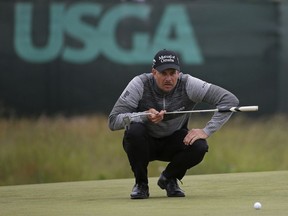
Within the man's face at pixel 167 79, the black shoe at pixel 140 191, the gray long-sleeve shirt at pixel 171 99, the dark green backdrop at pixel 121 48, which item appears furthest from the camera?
the dark green backdrop at pixel 121 48

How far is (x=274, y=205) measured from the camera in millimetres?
8234

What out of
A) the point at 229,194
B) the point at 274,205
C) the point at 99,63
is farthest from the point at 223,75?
the point at 274,205

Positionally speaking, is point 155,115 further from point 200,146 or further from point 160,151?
point 160,151

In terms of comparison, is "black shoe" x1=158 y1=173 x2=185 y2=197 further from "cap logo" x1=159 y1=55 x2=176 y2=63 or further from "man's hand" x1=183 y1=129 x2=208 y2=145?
"cap logo" x1=159 y1=55 x2=176 y2=63

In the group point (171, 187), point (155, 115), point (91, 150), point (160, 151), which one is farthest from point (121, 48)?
point (155, 115)

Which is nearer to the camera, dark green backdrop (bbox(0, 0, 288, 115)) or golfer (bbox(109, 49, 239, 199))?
golfer (bbox(109, 49, 239, 199))

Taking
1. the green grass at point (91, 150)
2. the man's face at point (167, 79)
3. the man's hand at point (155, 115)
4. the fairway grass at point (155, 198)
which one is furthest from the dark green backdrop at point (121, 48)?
the man's hand at point (155, 115)

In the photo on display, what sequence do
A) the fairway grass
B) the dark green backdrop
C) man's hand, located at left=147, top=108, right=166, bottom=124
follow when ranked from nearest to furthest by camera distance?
the fairway grass < man's hand, located at left=147, top=108, right=166, bottom=124 < the dark green backdrop

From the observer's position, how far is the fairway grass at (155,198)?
26.1 ft

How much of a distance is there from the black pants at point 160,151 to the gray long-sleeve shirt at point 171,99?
119 mm

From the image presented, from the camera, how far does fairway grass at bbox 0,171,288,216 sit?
A: 26.1 ft

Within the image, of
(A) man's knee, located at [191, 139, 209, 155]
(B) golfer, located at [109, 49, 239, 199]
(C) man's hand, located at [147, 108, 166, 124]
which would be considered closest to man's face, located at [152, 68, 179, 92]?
(B) golfer, located at [109, 49, 239, 199]

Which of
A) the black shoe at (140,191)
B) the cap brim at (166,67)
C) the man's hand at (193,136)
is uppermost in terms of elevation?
the cap brim at (166,67)

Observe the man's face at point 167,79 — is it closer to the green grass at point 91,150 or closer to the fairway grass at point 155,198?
the fairway grass at point 155,198
